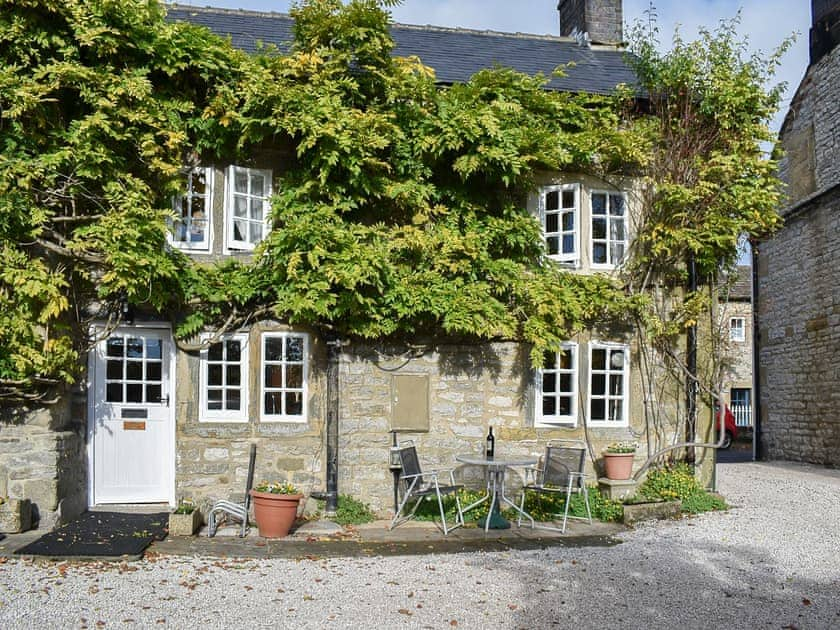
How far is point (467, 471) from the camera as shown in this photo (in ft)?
31.7

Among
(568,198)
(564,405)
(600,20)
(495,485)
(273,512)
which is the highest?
(600,20)

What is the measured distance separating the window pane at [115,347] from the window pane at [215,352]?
103cm

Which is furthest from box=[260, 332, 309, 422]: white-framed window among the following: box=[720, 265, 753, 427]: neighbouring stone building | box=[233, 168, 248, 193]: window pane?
box=[720, 265, 753, 427]: neighbouring stone building

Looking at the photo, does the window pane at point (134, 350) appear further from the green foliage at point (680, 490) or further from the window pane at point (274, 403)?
the green foliage at point (680, 490)

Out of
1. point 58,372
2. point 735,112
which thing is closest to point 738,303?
point 735,112

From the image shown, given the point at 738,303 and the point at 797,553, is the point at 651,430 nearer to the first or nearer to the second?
the point at 797,553

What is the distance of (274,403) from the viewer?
30.9 feet

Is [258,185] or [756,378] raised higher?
[258,185]

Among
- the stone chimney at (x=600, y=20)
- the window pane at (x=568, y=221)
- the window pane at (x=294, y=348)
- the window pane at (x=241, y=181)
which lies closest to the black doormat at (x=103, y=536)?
the window pane at (x=294, y=348)

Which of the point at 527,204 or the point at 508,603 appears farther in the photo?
the point at 527,204

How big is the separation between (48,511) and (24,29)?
4972mm

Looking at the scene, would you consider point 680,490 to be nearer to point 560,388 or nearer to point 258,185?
point 560,388

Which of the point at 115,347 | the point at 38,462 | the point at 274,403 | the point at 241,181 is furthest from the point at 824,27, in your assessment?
the point at 38,462

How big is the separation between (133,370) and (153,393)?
1.17ft
